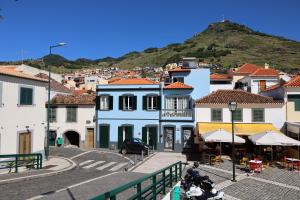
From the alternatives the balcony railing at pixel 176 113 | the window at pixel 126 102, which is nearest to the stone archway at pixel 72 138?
the window at pixel 126 102

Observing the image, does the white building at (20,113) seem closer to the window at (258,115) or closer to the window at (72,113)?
the window at (72,113)

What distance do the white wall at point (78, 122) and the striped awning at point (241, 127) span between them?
13.1 metres

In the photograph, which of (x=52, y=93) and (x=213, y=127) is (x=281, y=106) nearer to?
(x=213, y=127)

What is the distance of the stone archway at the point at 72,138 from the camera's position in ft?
131

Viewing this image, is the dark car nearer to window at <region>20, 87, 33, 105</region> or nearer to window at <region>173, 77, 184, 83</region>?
window at <region>173, 77, 184, 83</region>

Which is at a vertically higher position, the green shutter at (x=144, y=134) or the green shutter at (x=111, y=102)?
the green shutter at (x=111, y=102)

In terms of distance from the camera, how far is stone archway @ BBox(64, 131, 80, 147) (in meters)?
39.8

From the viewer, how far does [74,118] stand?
38500 mm

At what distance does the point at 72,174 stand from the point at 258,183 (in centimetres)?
1213

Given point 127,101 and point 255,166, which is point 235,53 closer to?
point 127,101

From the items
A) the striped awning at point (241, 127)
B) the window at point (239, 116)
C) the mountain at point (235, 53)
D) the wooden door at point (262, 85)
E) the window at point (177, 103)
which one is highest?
the mountain at point (235, 53)

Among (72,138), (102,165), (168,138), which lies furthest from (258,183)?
(72,138)

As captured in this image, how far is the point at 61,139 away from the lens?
128ft

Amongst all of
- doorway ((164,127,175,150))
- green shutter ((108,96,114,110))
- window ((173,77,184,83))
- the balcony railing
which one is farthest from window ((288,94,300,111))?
green shutter ((108,96,114,110))
